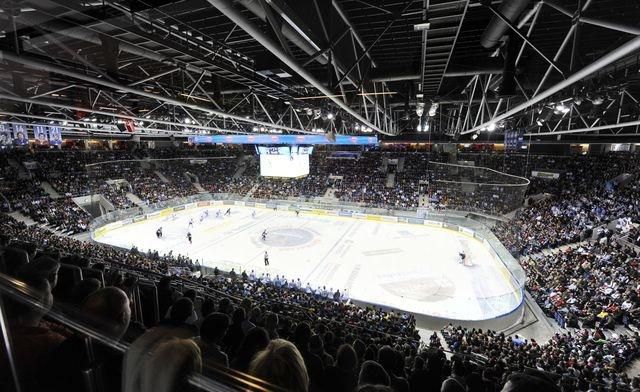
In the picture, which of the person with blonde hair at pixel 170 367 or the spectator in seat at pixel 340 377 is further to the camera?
the spectator in seat at pixel 340 377

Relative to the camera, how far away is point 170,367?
4.28 feet

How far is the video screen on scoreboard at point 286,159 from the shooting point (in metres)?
33.9

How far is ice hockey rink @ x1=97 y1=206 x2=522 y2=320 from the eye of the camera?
1580cm

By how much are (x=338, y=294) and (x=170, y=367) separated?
571 inches

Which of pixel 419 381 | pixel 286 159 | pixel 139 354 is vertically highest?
pixel 286 159

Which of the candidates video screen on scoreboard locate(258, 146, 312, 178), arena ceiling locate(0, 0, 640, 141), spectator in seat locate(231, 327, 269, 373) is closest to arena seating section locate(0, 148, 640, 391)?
spectator in seat locate(231, 327, 269, 373)

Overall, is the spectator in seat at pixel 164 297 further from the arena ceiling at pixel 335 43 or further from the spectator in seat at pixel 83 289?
the arena ceiling at pixel 335 43

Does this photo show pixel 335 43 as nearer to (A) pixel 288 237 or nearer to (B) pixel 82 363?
(B) pixel 82 363

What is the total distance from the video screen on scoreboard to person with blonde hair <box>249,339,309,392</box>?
32440mm

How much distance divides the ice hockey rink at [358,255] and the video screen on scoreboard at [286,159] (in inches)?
214

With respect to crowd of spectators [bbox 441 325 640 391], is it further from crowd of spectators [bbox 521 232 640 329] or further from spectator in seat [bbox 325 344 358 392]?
spectator in seat [bbox 325 344 358 392]

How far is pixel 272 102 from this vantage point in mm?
16484

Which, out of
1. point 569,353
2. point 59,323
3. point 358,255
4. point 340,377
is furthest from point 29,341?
point 358,255

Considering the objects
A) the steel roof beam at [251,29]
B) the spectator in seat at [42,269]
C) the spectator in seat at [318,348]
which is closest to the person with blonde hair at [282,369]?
the spectator in seat at [42,269]
